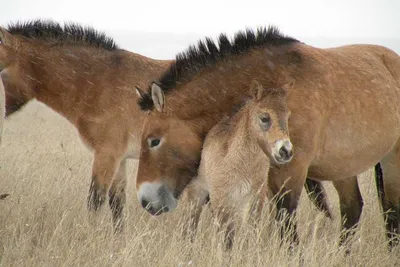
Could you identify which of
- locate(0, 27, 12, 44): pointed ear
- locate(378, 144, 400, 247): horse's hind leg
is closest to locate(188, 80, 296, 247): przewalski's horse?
locate(378, 144, 400, 247): horse's hind leg

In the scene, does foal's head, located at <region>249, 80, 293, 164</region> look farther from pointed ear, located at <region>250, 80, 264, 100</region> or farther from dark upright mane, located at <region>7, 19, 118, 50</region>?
dark upright mane, located at <region>7, 19, 118, 50</region>

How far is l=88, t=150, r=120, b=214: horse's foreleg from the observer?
635 centimetres

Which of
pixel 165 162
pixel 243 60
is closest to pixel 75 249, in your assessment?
pixel 165 162

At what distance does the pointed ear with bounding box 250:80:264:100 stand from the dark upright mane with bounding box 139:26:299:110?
47 centimetres

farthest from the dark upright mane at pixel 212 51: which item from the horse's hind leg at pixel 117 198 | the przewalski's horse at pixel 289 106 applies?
the horse's hind leg at pixel 117 198

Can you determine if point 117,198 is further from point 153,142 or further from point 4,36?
point 4,36

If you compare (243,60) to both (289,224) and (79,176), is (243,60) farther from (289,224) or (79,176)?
(79,176)

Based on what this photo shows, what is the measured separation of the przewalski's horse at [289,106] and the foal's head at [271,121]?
15 cm

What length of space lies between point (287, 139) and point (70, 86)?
3.20 meters

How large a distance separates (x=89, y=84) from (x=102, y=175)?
1130 mm

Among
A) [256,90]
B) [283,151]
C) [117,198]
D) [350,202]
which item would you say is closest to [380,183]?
[350,202]

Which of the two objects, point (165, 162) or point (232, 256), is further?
point (165, 162)

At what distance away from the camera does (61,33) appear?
7.05m

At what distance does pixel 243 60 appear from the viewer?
5.23 meters
